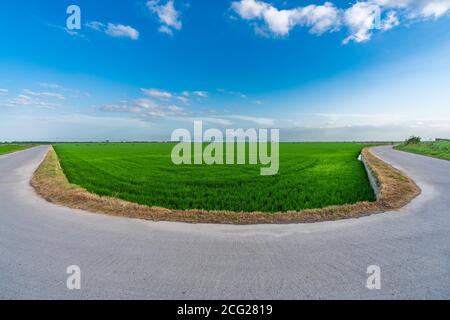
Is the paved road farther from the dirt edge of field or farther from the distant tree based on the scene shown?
the distant tree

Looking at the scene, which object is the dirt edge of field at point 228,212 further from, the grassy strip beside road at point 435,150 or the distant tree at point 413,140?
the distant tree at point 413,140

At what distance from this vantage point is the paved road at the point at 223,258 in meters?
3.25

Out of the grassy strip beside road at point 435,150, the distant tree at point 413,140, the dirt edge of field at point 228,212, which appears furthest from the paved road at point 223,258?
the distant tree at point 413,140

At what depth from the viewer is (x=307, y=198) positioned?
350 inches

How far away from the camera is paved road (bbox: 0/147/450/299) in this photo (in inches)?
128

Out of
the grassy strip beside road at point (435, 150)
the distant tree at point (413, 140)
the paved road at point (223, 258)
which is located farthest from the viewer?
the distant tree at point (413, 140)

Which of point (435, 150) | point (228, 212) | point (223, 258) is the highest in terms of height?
point (435, 150)

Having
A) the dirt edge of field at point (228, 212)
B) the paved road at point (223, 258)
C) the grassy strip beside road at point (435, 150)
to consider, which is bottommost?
the paved road at point (223, 258)

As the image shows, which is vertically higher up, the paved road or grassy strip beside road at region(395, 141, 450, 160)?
grassy strip beside road at region(395, 141, 450, 160)

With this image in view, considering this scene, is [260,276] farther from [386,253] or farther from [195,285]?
[386,253]

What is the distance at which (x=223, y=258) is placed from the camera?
13.5 feet

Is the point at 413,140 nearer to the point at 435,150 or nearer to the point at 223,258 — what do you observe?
the point at 435,150

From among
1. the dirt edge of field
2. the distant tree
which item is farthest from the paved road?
the distant tree

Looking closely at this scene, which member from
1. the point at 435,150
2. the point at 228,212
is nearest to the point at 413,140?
the point at 435,150
